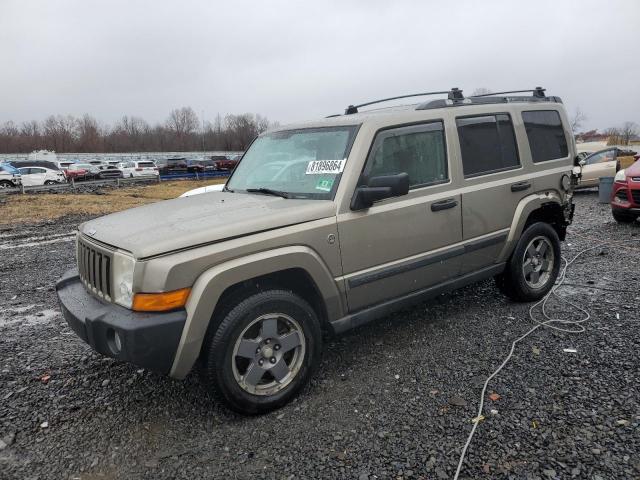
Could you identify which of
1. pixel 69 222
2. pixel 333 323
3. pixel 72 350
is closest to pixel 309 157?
pixel 333 323

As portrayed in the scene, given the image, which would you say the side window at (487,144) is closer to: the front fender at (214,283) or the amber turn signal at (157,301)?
the front fender at (214,283)

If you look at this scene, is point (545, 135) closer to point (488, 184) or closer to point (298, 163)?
point (488, 184)

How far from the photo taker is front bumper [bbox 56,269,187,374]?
2.66 meters

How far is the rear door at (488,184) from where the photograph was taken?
13.5 ft

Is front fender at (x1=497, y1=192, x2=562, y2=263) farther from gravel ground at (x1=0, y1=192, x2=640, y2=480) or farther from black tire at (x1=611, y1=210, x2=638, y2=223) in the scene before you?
black tire at (x1=611, y1=210, x2=638, y2=223)

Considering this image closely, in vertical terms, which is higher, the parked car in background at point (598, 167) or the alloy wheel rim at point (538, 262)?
Answer: the parked car in background at point (598, 167)

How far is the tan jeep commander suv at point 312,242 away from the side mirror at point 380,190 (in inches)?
0.6

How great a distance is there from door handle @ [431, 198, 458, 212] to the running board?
A: 645mm

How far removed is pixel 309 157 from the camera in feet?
12.5

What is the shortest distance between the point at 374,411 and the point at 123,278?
178 centimetres

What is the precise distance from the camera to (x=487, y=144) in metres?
4.31

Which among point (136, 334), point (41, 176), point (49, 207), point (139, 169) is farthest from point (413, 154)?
point (139, 169)

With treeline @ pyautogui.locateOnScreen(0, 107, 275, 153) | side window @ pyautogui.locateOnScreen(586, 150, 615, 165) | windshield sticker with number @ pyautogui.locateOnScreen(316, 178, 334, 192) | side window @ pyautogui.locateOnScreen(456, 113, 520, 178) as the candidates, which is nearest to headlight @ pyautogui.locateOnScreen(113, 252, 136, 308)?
windshield sticker with number @ pyautogui.locateOnScreen(316, 178, 334, 192)

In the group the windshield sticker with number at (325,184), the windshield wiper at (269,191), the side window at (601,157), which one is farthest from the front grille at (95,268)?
the side window at (601,157)
